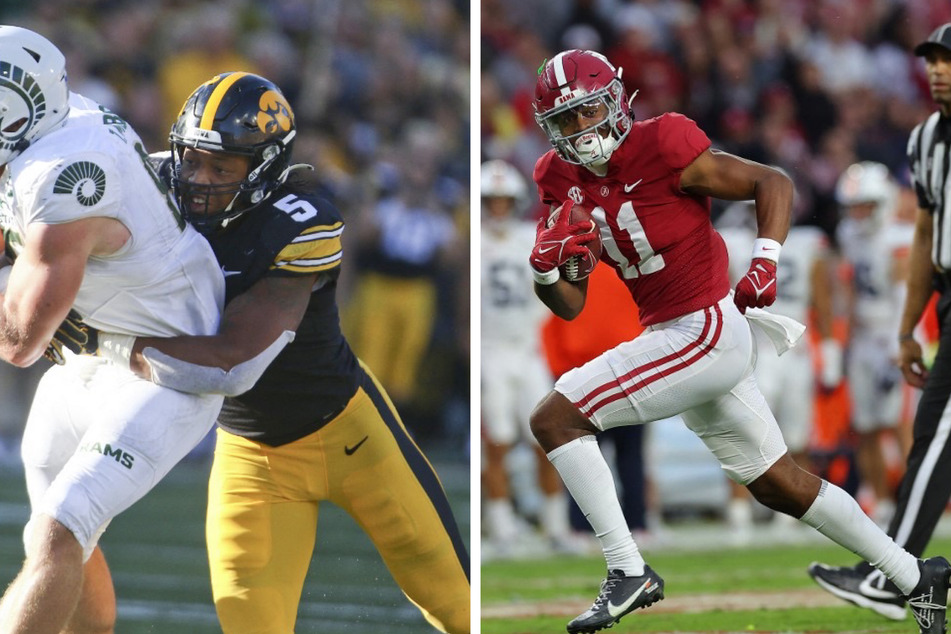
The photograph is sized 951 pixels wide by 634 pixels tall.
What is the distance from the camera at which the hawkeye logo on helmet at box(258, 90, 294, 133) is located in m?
3.43

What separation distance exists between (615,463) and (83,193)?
160 inches

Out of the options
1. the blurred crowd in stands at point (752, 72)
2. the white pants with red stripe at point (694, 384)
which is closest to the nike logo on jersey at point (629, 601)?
the white pants with red stripe at point (694, 384)

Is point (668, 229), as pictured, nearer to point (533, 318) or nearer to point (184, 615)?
point (184, 615)

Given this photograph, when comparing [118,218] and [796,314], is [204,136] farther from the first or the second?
[796,314]

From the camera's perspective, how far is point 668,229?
350 cm

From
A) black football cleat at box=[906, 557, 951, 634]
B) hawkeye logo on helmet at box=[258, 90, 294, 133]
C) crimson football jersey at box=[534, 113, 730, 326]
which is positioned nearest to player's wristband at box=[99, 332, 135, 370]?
hawkeye logo on helmet at box=[258, 90, 294, 133]

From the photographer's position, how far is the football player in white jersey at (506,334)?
23.0 ft

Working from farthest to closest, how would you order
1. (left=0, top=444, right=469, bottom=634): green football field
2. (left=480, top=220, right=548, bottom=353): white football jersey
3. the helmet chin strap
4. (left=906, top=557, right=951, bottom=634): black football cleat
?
(left=480, top=220, right=548, bottom=353): white football jersey, (left=0, top=444, right=469, bottom=634): green football field, (left=906, top=557, right=951, bottom=634): black football cleat, the helmet chin strap

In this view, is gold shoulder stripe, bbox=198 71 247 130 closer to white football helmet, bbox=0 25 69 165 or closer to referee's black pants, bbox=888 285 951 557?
white football helmet, bbox=0 25 69 165

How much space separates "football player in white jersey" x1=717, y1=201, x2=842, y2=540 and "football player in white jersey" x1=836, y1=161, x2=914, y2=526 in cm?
18

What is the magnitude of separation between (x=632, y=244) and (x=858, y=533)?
36.9 inches

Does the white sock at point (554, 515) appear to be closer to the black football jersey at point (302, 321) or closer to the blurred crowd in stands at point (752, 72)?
the blurred crowd in stands at point (752, 72)

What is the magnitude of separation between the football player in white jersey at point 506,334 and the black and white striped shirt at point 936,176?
Answer: 2990 millimetres

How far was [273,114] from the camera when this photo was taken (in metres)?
3.46
